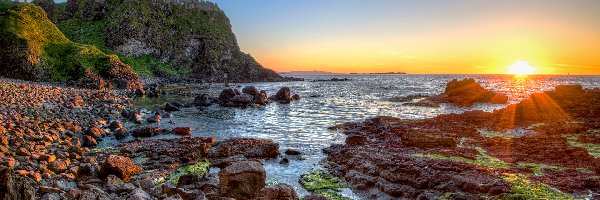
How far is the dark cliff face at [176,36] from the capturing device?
11225cm

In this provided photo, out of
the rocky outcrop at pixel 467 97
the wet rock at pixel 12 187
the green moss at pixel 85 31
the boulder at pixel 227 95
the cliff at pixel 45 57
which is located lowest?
the rocky outcrop at pixel 467 97

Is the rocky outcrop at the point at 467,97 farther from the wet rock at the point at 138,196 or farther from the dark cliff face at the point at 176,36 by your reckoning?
the dark cliff face at the point at 176,36

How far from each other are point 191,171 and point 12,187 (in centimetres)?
996

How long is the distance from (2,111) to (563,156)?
1255 inches

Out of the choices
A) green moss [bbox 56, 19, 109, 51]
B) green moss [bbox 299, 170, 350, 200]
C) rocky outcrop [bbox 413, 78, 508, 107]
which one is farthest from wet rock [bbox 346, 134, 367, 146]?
green moss [bbox 56, 19, 109, 51]

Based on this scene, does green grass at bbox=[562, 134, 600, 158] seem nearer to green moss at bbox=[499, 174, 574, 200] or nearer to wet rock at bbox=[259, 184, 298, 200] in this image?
green moss at bbox=[499, 174, 574, 200]

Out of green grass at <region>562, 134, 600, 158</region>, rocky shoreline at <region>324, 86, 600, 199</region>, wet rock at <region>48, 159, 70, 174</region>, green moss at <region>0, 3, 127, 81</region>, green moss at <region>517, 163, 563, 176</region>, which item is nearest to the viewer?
rocky shoreline at <region>324, 86, 600, 199</region>

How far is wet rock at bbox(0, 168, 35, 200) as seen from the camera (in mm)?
6941

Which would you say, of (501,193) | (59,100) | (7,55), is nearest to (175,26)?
(7,55)

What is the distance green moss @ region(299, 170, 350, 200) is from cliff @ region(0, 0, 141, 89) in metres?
53.1

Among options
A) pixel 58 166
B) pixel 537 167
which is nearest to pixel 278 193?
pixel 58 166

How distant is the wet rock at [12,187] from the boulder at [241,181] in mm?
5512

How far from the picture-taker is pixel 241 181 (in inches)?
477

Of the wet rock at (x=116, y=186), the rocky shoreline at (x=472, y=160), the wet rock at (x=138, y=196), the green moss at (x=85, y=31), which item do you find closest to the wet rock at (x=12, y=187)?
the wet rock at (x=138, y=196)
